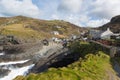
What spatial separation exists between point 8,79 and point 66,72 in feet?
148

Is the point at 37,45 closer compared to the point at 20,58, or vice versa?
the point at 20,58

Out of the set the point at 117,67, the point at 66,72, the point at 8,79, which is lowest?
the point at 8,79

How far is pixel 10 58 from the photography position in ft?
308

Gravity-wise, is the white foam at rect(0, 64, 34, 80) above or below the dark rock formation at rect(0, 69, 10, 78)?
below

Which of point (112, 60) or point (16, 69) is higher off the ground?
point (112, 60)

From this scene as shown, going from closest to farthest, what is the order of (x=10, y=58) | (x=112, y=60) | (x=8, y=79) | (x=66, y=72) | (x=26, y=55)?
(x=66, y=72) < (x=112, y=60) < (x=8, y=79) < (x=10, y=58) < (x=26, y=55)

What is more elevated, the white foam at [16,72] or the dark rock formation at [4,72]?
the dark rock formation at [4,72]

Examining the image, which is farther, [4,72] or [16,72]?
[16,72]

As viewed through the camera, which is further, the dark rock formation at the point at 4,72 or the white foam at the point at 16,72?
the dark rock formation at the point at 4,72

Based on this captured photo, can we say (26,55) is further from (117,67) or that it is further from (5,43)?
(117,67)

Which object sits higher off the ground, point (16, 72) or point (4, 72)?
point (4, 72)

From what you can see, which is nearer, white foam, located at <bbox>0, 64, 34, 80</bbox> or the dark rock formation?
white foam, located at <bbox>0, 64, 34, 80</bbox>

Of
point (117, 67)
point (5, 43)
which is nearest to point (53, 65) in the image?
point (117, 67)

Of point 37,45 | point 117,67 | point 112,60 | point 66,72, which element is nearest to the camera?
point 66,72
